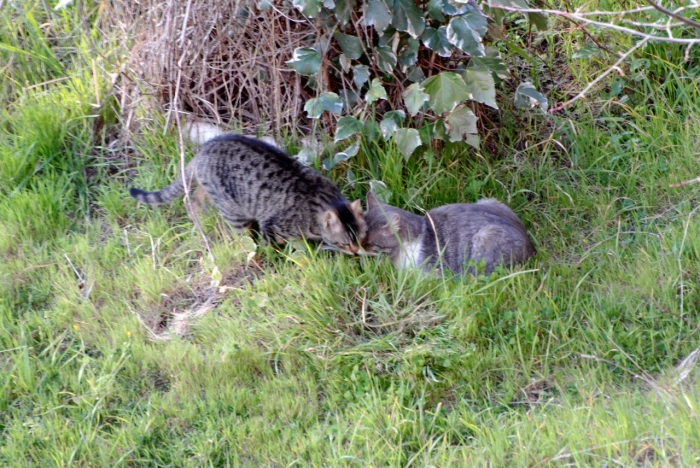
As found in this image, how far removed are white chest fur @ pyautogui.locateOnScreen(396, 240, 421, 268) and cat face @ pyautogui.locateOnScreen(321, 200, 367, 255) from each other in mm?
264

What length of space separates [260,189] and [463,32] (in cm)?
166

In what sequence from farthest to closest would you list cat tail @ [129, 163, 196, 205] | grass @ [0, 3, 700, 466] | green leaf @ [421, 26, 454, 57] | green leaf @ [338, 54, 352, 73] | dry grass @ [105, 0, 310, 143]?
dry grass @ [105, 0, 310, 143], cat tail @ [129, 163, 196, 205], green leaf @ [338, 54, 352, 73], green leaf @ [421, 26, 454, 57], grass @ [0, 3, 700, 466]

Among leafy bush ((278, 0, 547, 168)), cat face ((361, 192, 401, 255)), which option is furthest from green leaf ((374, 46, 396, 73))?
cat face ((361, 192, 401, 255))

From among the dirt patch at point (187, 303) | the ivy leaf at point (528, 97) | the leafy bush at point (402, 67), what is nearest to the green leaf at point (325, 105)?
the leafy bush at point (402, 67)

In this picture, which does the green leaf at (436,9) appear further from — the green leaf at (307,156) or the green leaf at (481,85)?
the green leaf at (307,156)

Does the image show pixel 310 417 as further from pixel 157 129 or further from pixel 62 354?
pixel 157 129

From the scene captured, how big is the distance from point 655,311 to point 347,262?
179 cm

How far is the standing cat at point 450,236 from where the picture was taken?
4.78 meters

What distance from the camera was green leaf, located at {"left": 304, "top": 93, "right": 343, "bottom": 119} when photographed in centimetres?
513

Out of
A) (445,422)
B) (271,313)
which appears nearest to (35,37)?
(271,313)

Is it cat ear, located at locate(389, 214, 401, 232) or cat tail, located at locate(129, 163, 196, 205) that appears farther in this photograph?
cat tail, located at locate(129, 163, 196, 205)

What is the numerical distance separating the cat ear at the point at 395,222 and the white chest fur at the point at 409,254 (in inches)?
4.5

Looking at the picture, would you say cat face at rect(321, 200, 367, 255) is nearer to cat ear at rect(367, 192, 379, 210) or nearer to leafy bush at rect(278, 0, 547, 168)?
cat ear at rect(367, 192, 379, 210)

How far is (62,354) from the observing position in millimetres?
4738
